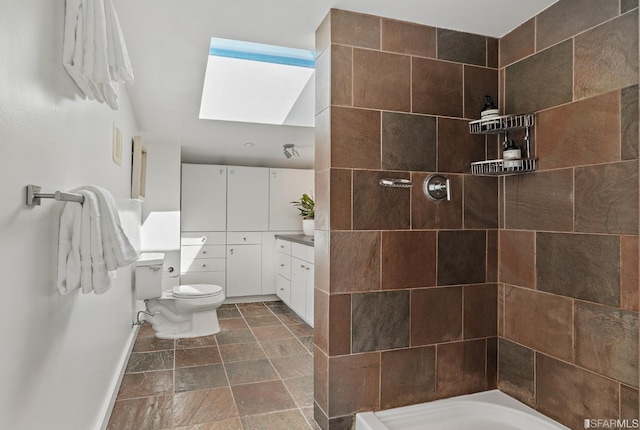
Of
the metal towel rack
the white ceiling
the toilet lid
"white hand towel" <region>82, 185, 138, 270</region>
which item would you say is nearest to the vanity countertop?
the toilet lid

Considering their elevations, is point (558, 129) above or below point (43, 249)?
above

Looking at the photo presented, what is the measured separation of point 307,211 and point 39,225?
413 cm

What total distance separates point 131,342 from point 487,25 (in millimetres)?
3386

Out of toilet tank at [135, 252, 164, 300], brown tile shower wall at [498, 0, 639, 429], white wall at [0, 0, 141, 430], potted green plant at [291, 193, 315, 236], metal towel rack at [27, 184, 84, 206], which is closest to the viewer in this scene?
white wall at [0, 0, 141, 430]

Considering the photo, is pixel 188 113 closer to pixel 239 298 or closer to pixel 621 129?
pixel 239 298

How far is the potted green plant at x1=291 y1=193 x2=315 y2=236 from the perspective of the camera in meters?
4.84

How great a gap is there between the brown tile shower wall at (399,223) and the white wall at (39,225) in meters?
1.05

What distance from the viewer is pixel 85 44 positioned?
4.27ft

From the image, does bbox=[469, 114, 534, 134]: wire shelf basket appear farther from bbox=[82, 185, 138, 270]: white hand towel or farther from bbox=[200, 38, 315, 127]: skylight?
bbox=[82, 185, 138, 270]: white hand towel

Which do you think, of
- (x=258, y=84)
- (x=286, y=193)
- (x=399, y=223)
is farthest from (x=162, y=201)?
(x=399, y=223)

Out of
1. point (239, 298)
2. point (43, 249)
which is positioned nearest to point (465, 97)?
point (43, 249)

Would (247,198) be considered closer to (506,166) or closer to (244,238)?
(244,238)

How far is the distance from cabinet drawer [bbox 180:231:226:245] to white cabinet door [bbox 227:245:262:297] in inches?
6.3

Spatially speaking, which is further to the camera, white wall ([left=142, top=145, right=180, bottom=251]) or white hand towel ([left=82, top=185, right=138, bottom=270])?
white wall ([left=142, top=145, right=180, bottom=251])
